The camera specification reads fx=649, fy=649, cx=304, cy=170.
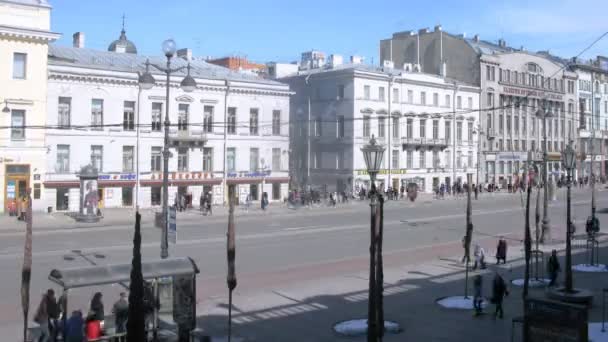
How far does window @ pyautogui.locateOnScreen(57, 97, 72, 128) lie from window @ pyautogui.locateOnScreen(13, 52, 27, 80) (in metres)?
2.94

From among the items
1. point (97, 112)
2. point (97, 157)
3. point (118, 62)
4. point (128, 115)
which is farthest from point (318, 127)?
point (97, 157)

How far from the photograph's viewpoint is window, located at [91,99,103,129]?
137 feet

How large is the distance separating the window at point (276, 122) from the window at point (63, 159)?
16481 millimetres

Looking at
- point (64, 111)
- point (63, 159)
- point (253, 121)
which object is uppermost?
point (253, 121)

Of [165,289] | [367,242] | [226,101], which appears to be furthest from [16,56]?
[165,289]

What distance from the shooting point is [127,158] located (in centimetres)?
4334

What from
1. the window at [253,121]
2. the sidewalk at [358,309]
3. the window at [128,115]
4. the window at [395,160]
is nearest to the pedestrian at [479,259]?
the sidewalk at [358,309]

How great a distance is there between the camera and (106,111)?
42.1m

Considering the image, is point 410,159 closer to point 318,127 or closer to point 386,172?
point 386,172

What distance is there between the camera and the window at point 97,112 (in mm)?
41750

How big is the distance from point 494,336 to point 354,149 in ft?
137

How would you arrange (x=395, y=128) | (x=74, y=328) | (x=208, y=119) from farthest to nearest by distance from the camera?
(x=395, y=128)
(x=208, y=119)
(x=74, y=328)

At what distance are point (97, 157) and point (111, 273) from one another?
30.6 metres

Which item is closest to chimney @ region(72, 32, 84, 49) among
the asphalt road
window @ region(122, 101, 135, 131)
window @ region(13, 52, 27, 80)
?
window @ region(122, 101, 135, 131)
